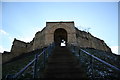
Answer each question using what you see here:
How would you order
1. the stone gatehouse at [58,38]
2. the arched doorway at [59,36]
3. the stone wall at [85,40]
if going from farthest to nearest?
the arched doorway at [59,36] → the stone wall at [85,40] → the stone gatehouse at [58,38]

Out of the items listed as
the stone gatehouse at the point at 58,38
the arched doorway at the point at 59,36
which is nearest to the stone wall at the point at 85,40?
the stone gatehouse at the point at 58,38

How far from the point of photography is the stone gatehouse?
18250 mm

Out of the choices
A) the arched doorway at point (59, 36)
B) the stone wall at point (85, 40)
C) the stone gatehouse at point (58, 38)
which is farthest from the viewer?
the arched doorway at point (59, 36)

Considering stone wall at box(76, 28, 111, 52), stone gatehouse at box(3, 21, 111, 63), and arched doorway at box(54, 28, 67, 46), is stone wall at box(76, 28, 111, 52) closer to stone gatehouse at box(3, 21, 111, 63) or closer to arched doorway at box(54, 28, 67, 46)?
stone gatehouse at box(3, 21, 111, 63)

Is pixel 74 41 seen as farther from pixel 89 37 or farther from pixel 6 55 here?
pixel 6 55

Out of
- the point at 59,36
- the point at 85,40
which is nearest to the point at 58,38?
the point at 59,36

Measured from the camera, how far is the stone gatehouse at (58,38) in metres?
18.2

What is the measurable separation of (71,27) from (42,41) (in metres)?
5.48

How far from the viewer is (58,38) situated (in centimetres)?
2211

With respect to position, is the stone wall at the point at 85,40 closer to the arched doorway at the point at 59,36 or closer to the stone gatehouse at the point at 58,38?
the stone gatehouse at the point at 58,38

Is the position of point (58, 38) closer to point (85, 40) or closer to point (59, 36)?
point (59, 36)

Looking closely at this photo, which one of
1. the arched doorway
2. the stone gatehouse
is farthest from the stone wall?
the arched doorway

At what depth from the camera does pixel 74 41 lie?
58.6 ft

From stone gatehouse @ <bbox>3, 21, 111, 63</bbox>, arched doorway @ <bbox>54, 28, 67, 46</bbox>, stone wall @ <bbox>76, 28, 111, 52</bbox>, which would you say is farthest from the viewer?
arched doorway @ <bbox>54, 28, 67, 46</bbox>
